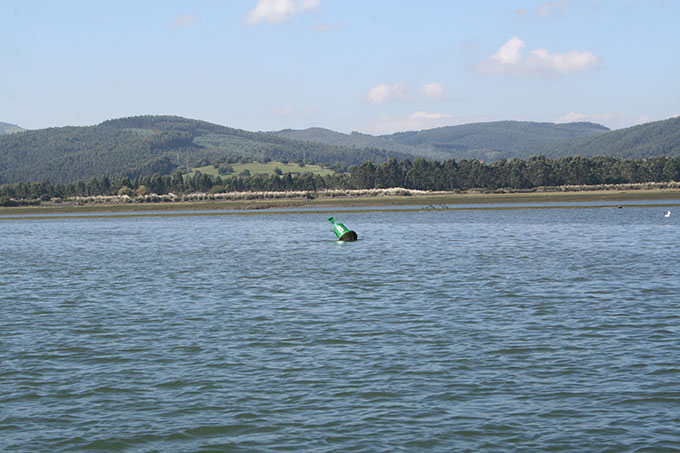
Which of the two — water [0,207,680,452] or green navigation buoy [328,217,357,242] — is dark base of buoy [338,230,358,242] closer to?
green navigation buoy [328,217,357,242]

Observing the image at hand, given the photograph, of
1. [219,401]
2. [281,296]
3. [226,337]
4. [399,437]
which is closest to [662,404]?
[399,437]

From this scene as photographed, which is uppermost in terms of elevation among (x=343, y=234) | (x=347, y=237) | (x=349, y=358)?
(x=343, y=234)

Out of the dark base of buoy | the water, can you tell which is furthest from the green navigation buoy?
the water

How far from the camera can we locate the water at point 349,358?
1568 cm

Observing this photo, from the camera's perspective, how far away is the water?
1568 centimetres

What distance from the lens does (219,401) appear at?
17875 mm

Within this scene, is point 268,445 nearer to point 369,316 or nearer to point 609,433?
point 609,433

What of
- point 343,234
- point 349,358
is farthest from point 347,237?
point 349,358

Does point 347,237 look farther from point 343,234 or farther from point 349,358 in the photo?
point 349,358

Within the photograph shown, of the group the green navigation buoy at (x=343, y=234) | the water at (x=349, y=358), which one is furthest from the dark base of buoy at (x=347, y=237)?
the water at (x=349, y=358)

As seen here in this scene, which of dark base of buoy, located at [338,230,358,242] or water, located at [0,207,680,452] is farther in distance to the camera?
dark base of buoy, located at [338,230,358,242]

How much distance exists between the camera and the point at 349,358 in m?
21.8

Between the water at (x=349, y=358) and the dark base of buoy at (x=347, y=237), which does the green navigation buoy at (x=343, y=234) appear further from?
the water at (x=349, y=358)

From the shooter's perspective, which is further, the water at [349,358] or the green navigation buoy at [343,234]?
the green navigation buoy at [343,234]
